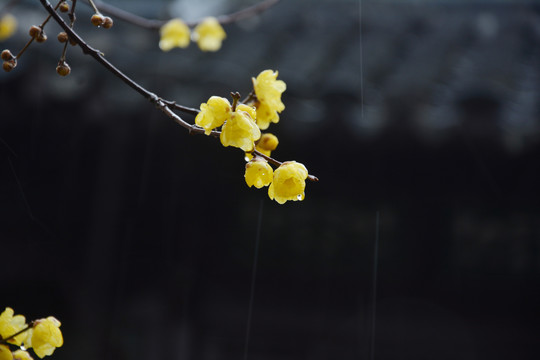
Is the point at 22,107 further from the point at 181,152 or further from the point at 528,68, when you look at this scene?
the point at 528,68

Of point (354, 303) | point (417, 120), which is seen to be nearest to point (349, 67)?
point (417, 120)

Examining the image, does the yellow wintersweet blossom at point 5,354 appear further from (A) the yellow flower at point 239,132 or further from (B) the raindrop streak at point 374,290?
(B) the raindrop streak at point 374,290

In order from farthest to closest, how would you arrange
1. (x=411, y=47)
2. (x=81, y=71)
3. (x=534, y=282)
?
(x=411, y=47) → (x=81, y=71) → (x=534, y=282)

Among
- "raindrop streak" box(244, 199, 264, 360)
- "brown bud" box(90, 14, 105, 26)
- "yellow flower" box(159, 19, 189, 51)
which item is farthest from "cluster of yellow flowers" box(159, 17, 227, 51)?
"brown bud" box(90, 14, 105, 26)

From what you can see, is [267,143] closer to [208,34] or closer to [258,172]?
[258,172]

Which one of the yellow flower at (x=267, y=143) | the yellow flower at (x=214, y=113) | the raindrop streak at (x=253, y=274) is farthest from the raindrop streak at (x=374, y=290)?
the yellow flower at (x=214, y=113)
